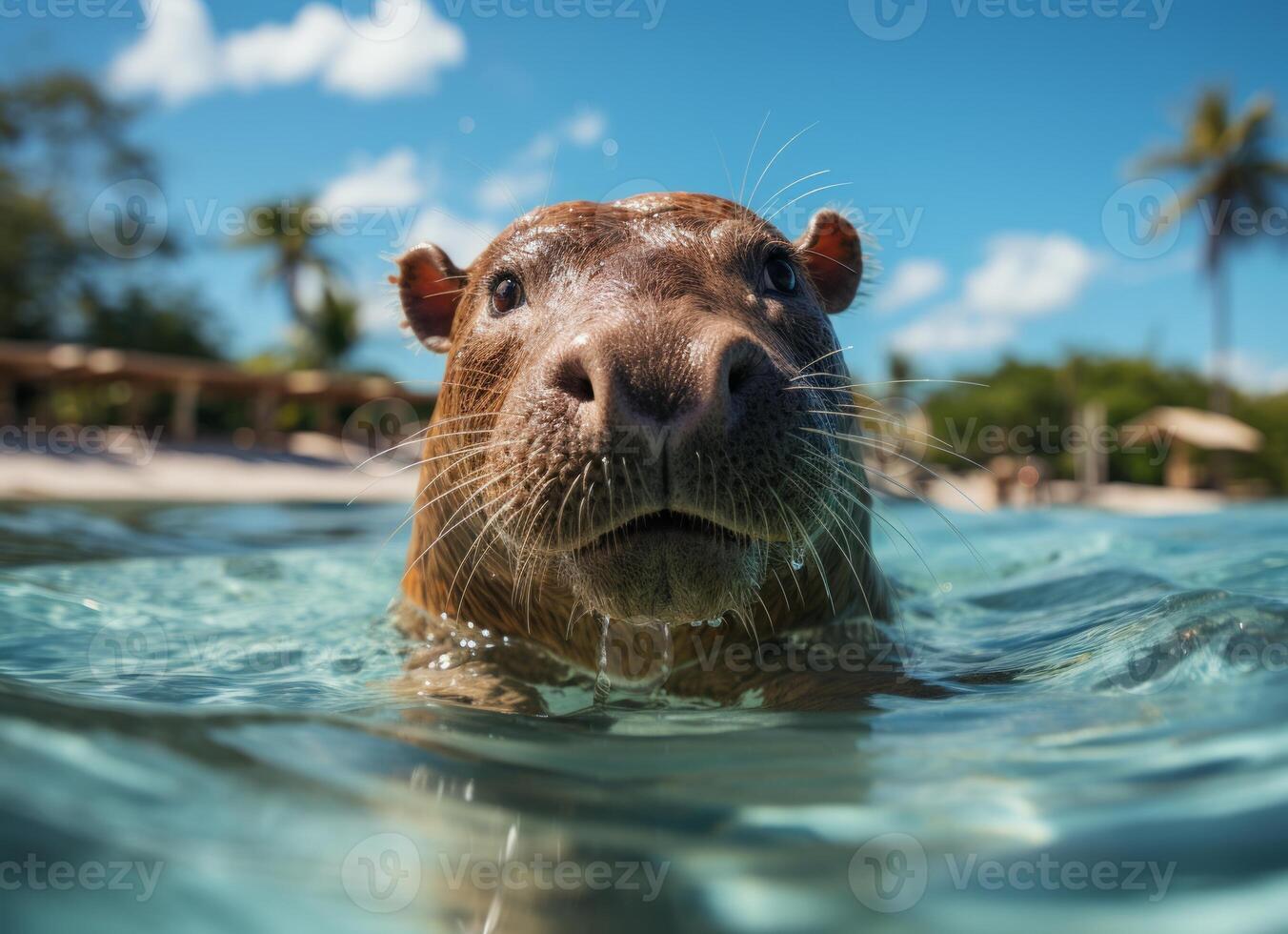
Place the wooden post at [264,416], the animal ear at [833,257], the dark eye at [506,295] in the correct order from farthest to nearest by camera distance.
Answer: the wooden post at [264,416] < the animal ear at [833,257] < the dark eye at [506,295]

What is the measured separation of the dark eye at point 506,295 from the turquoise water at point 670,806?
1.22m

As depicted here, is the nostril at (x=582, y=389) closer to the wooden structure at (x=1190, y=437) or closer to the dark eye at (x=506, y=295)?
the dark eye at (x=506, y=295)

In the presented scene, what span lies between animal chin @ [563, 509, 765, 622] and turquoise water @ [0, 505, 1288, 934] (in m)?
0.28

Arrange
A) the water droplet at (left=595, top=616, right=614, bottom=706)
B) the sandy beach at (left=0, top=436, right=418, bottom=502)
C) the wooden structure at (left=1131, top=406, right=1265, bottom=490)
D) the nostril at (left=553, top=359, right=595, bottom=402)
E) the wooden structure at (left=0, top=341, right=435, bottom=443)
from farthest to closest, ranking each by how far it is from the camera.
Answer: the wooden structure at (left=1131, top=406, right=1265, bottom=490) → the wooden structure at (left=0, top=341, right=435, bottom=443) → the sandy beach at (left=0, top=436, right=418, bottom=502) → the water droplet at (left=595, top=616, right=614, bottom=706) → the nostril at (left=553, top=359, right=595, bottom=402)

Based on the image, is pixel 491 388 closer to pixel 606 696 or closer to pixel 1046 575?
pixel 606 696

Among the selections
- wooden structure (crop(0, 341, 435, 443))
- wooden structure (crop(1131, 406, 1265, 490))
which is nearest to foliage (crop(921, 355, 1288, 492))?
wooden structure (crop(1131, 406, 1265, 490))

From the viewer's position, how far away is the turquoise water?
1.23 meters

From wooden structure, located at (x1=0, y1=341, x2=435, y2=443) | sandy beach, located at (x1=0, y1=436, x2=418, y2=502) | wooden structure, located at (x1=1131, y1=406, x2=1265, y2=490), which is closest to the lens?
sandy beach, located at (x1=0, y1=436, x2=418, y2=502)

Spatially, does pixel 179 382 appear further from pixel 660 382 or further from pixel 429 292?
pixel 660 382

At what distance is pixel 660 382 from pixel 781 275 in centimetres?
117

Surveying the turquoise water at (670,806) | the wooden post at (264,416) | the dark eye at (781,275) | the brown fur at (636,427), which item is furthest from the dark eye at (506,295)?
the wooden post at (264,416)

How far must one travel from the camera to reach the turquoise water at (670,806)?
1226 millimetres

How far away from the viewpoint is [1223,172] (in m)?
37.2

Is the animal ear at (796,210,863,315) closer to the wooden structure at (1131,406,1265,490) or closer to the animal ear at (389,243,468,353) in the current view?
the animal ear at (389,243,468,353)
